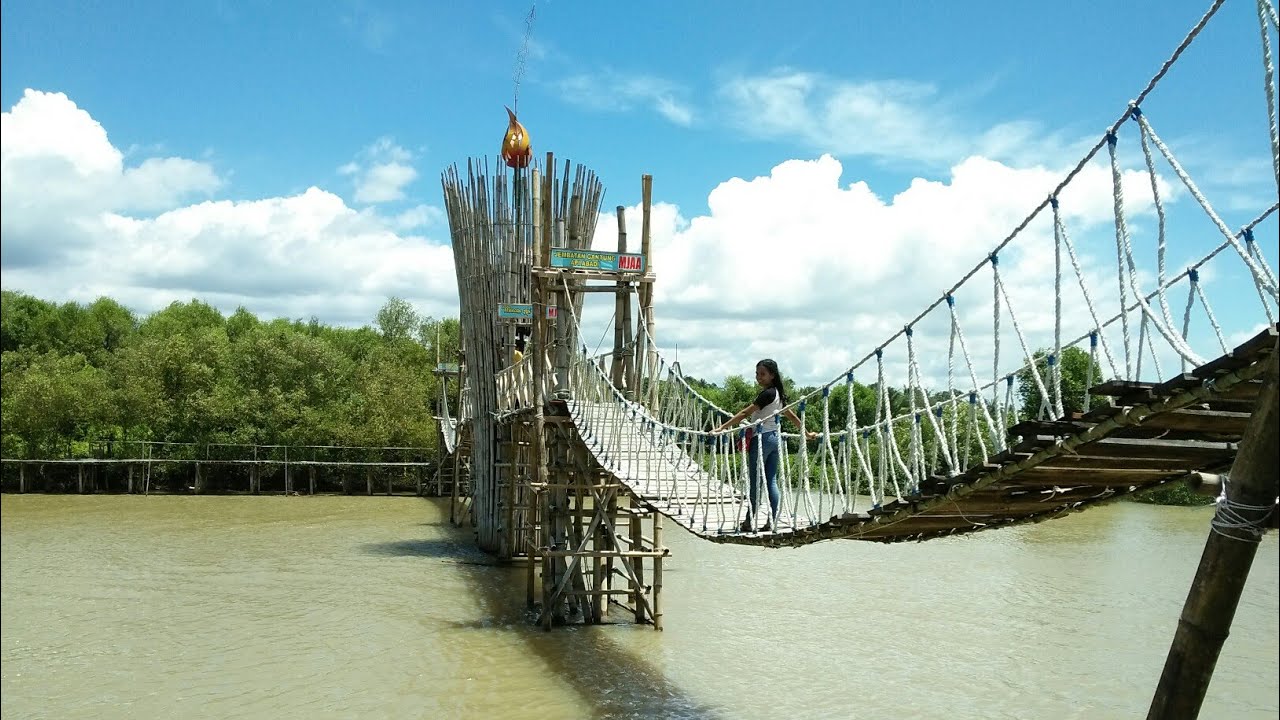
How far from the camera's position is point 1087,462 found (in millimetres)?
3746

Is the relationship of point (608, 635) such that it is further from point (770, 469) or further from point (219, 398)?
point (219, 398)

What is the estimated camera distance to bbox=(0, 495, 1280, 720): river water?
266 inches

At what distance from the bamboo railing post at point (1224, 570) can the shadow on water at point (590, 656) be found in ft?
12.2

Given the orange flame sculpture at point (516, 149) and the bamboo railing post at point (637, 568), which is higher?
the orange flame sculpture at point (516, 149)

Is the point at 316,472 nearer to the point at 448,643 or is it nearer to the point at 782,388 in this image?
the point at 448,643

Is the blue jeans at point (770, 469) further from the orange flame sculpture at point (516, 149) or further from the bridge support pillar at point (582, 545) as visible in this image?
the orange flame sculpture at point (516, 149)

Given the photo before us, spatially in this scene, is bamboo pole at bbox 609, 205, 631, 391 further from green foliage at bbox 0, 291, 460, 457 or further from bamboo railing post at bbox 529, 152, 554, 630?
green foliage at bbox 0, 291, 460, 457

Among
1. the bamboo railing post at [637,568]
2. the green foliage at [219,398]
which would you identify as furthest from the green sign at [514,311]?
the green foliage at [219,398]

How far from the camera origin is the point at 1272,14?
2797 millimetres

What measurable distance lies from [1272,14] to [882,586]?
30.1 ft

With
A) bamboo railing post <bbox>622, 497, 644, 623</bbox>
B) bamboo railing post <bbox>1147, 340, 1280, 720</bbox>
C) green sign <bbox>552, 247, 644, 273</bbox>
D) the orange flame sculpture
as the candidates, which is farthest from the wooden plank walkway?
the orange flame sculpture

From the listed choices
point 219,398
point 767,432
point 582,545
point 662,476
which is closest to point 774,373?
point 767,432

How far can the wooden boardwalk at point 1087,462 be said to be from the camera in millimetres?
2936

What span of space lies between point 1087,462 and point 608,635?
5.53 m
